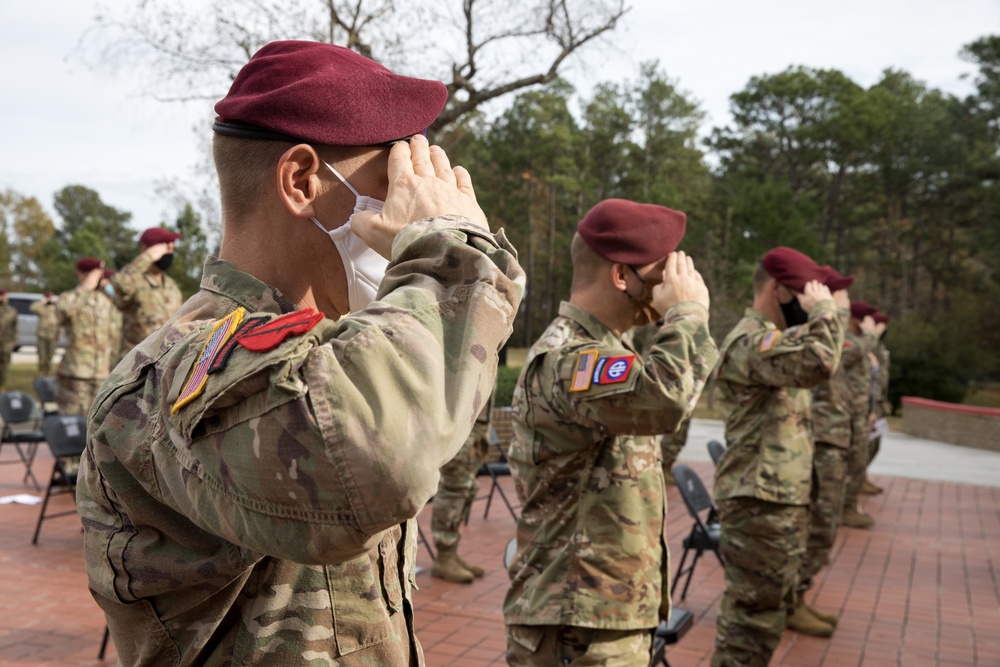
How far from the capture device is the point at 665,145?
46125mm

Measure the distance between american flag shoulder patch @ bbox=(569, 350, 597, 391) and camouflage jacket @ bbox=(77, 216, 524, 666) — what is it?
1.56 metres

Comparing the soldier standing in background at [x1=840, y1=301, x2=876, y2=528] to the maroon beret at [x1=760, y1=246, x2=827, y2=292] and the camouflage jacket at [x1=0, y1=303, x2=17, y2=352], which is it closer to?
the maroon beret at [x1=760, y1=246, x2=827, y2=292]

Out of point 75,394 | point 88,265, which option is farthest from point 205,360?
point 88,265

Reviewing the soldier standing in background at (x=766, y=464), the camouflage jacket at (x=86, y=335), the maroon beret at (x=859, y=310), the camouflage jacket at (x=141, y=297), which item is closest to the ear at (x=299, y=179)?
the soldier standing in background at (x=766, y=464)

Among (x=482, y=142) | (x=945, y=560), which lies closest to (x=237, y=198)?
(x=945, y=560)

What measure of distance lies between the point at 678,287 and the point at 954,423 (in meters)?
15.9

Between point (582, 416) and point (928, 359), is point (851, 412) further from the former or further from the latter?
point (928, 359)

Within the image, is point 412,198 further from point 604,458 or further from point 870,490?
point 870,490

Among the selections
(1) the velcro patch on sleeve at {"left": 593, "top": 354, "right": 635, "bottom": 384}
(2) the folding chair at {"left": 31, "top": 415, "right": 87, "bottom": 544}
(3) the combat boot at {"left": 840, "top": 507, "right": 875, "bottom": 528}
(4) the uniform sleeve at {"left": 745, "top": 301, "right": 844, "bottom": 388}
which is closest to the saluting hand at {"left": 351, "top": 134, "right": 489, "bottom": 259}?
(1) the velcro patch on sleeve at {"left": 593, "top": 354, "right": 635, "bottom": 384}

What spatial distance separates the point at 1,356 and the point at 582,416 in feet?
63.6

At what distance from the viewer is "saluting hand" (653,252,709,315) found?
3266mm

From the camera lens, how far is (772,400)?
4945 millimetres

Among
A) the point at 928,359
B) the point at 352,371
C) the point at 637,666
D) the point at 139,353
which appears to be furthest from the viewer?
the point at 928,359

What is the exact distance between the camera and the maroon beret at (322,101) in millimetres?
1320
